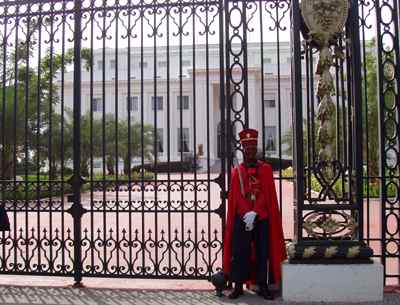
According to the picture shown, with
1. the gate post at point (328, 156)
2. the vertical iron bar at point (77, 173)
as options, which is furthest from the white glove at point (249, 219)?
the vertical iron bar at point (77, 173)

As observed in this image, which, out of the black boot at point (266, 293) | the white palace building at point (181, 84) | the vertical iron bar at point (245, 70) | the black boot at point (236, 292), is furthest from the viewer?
the white palace building at point (181, 84)

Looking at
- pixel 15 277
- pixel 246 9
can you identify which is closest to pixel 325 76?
pixel 246 9

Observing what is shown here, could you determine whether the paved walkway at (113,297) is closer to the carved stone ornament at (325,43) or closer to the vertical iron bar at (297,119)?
the vertical iron bar at (297,119)

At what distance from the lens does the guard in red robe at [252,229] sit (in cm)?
607

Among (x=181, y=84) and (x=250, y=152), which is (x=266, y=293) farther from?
(x=181, y=84)

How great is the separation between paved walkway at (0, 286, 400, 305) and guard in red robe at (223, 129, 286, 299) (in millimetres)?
A: 276

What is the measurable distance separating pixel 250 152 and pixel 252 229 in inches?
34.2

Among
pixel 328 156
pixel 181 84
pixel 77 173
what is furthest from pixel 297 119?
pixel 77 173

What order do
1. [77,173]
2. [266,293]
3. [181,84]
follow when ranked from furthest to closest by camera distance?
[77,173]
[181,84]
[266,293]

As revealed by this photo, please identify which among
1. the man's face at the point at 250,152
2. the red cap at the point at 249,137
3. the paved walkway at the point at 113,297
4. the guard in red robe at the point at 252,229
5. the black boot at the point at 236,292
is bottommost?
the paved walkway at the point at 113,297

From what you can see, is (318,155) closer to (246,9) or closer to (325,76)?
(325,76)

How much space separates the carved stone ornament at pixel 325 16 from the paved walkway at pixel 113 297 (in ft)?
10.0

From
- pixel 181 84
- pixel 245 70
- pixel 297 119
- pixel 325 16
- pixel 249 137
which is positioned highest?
pixel 325 16

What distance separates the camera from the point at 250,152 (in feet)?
20.2
